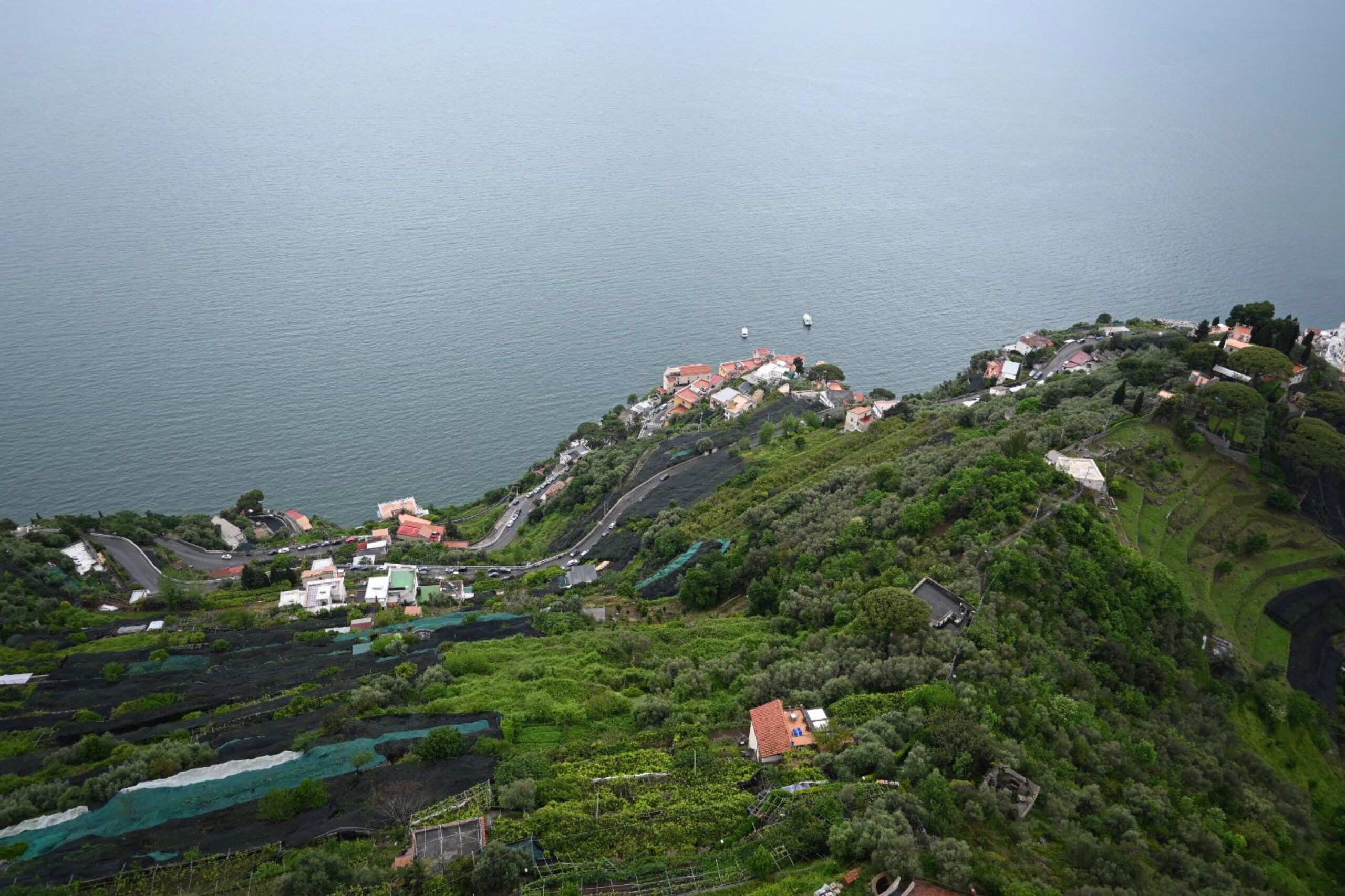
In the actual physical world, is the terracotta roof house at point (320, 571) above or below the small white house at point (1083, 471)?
above

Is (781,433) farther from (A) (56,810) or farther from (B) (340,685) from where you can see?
(A) (56,810)

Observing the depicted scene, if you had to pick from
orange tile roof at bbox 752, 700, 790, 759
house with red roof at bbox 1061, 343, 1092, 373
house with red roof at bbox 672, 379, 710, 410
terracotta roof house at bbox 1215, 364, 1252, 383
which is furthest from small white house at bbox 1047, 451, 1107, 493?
house with red roof at bbox 672, 379, 710, 410

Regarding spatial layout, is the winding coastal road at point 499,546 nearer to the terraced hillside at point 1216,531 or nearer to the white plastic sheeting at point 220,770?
the white plastic sheeting at point 220,770

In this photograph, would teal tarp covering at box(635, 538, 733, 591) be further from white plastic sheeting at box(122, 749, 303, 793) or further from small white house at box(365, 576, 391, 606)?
white plastic sheeting at box(122, 749, 303, 793)

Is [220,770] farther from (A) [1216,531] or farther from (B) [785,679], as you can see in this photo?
(A) [1216,531]

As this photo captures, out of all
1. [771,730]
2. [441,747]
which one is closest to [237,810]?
[441,747]

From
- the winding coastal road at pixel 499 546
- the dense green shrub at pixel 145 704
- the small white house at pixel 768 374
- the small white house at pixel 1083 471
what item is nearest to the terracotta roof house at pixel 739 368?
the small white house at pixel 768 374

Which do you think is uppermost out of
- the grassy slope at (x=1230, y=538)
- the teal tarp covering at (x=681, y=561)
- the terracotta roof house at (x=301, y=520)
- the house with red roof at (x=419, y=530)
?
the terracotta roof house at (x=301, y=520)
